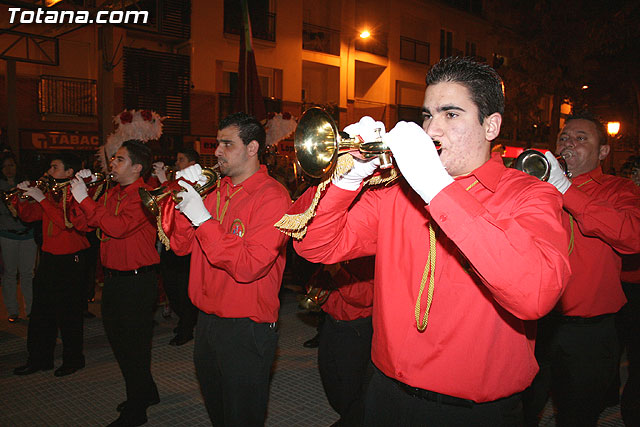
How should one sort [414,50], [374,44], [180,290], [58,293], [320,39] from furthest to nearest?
1. [414,50]
2. [374,44]
3. [320,39]
4. [180,290]
5. [58,293]

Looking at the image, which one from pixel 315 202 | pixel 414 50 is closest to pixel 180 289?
pixel 315 202

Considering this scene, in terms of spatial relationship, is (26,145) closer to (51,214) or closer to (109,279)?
(51,214)

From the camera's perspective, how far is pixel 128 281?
13.0ft

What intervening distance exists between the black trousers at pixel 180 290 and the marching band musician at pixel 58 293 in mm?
1233

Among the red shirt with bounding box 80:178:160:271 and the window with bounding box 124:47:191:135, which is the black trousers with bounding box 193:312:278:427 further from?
the window with bounding box 124:47:191:135

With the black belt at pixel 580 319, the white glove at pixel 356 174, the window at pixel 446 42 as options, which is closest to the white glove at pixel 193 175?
the white glove at pixel 356 174

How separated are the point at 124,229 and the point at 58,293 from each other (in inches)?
55.4

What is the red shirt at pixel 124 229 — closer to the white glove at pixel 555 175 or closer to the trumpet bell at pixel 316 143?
the trumpet bell at pixel 316 143

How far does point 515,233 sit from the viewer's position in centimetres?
144

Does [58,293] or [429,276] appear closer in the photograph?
[429,276]

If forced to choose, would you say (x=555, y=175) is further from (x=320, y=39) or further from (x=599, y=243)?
(x=320, y=39)

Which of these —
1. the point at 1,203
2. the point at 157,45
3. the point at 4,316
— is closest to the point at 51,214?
the point at 1,203

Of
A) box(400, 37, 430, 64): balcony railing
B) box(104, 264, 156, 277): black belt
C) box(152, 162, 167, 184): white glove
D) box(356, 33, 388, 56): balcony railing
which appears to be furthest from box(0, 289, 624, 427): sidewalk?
box(400, 37, 430, 64): balcony railing

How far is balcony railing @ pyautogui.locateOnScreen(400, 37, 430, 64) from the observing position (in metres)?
22.0
